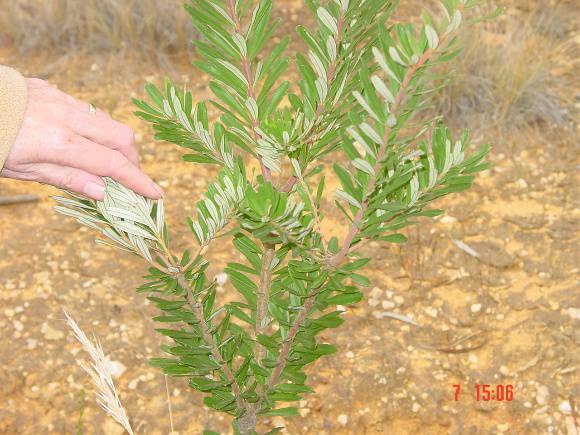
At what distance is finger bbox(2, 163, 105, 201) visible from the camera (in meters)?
0.93

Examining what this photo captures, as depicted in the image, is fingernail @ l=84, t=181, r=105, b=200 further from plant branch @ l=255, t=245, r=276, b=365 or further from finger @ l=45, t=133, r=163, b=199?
plant branch @ l=255, t=245, r=276, b=365

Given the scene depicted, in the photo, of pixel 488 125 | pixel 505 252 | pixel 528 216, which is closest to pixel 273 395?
pixel 505 252

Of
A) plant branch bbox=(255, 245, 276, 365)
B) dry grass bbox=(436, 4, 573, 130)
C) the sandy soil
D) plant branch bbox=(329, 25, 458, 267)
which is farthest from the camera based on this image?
dry grass bbox=(436, 4, 573, 130)

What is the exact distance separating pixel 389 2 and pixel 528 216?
1.63 metres

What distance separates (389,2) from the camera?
0.94 m

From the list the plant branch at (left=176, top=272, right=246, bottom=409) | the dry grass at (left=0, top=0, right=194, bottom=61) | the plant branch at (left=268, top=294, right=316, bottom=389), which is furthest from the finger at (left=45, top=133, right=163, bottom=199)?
the dry grass at (left=0, top=0, right=194, bottom=61)

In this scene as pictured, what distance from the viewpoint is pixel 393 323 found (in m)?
2.10

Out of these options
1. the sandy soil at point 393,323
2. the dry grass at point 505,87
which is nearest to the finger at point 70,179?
the sandy soil at point 393,323

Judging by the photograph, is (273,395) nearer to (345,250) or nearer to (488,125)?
(345,250)

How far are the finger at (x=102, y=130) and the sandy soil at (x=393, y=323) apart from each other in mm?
856
